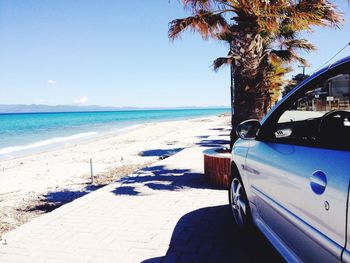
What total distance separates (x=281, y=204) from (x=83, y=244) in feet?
8.73

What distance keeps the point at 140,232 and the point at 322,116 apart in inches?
107

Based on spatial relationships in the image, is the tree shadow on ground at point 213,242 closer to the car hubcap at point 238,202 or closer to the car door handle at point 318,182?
the car hubcap at point 238,202

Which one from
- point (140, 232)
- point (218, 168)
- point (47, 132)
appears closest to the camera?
point (140, 232)

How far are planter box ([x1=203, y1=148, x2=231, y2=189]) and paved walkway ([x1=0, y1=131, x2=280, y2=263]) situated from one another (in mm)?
231

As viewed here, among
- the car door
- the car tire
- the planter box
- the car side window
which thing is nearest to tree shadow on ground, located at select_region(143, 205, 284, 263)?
the car tire

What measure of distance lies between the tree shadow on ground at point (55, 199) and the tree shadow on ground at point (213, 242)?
3006 millimetres

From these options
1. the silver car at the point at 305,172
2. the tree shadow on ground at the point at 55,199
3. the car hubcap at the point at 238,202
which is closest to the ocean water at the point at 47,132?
the tree shadow on ground at the point at 55,199

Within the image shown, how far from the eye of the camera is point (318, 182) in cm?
174

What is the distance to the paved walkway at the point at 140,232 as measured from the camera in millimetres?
→ 3578

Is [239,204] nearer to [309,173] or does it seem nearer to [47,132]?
[309,173]

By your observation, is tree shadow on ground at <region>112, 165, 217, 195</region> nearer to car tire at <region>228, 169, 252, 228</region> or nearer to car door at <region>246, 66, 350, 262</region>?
car tire at <region>228, 169, 252, 228</region>

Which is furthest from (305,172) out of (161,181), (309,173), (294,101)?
(161,181)

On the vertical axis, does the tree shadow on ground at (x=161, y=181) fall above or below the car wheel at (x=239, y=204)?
below

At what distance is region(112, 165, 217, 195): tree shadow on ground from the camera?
6.63 meters
